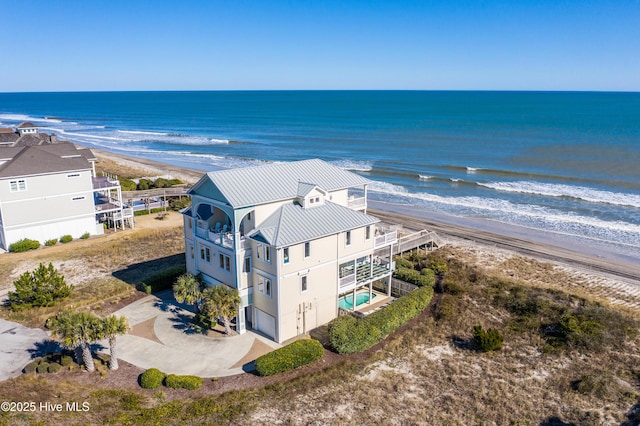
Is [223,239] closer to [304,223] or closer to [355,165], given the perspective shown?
[304,223]

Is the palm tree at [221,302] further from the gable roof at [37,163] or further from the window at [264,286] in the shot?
the gable roof at [37,163]

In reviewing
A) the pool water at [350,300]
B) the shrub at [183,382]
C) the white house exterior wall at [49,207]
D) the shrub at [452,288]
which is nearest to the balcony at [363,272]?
the pool water at [350,300]

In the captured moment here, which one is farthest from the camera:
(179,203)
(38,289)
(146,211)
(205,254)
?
(179,203)

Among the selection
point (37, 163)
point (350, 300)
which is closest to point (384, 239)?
point (350, 300)

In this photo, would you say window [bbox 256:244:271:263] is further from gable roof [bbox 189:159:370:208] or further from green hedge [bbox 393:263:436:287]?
green hedge [bbox 393:263:436:287]

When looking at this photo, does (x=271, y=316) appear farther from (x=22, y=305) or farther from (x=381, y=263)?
(x=22, y=305)

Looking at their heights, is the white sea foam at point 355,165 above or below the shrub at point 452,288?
above
